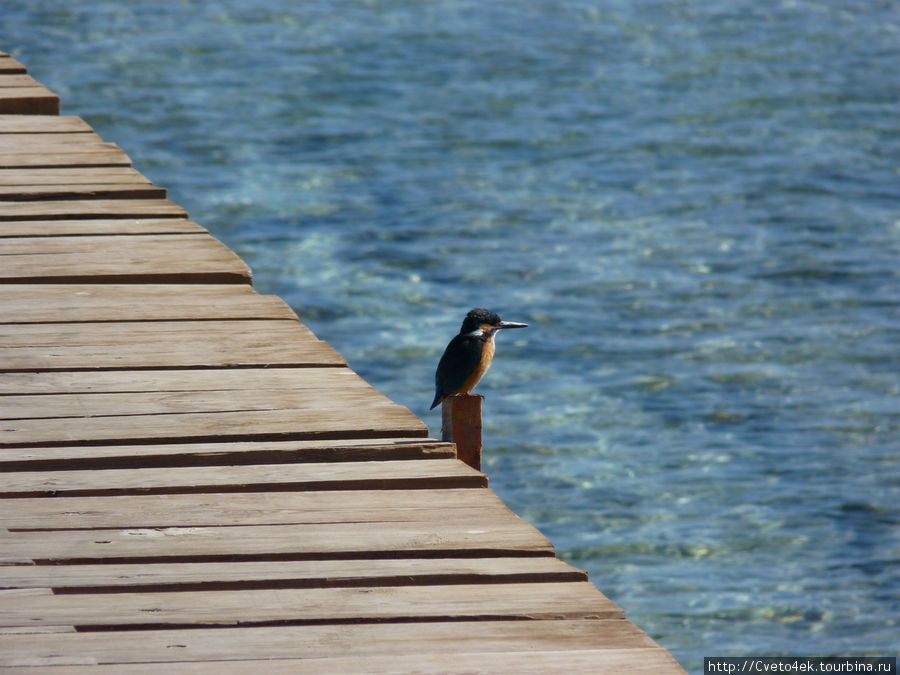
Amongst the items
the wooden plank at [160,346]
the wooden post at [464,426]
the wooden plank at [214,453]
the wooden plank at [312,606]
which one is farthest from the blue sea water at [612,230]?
the wooden plank at [312,606]

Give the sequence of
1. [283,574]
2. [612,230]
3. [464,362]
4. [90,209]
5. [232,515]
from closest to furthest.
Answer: [283,574], [232,515], [464,362], [90,209], [612,230]

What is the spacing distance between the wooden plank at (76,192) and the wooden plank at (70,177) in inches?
2.5

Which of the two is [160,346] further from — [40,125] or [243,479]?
[40,125]

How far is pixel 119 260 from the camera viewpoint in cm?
519

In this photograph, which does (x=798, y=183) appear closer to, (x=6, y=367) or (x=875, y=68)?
(x=875, y=68)

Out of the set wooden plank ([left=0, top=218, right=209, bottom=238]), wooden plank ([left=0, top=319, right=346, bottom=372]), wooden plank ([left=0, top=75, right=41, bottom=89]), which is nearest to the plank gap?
wooden plank ([left=0, top=319, right=346, bottom=372])

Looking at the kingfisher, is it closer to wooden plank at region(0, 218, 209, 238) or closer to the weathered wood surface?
wooden plank at region(0, 218, 209, 238)

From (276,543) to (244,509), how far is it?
22 centimetres

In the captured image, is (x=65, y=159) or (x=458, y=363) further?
(x=65, y=159)

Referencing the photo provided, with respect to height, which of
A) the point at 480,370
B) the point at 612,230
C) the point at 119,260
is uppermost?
the point at 119,260

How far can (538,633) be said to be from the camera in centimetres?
278

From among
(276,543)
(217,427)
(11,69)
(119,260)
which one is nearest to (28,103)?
(11,69)

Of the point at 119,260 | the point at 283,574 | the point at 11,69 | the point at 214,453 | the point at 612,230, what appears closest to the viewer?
the point at 283,574

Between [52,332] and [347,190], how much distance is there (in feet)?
33.5
